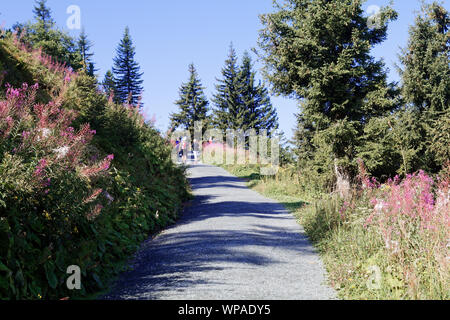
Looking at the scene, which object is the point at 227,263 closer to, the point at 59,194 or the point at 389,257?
the point at 389,257

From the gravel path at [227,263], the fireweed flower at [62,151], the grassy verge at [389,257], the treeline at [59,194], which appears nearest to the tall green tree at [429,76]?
the gravel path at [227,263]

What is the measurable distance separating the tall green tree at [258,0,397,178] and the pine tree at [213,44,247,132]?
24429 millimetres

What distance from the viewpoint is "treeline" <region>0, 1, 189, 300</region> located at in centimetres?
378

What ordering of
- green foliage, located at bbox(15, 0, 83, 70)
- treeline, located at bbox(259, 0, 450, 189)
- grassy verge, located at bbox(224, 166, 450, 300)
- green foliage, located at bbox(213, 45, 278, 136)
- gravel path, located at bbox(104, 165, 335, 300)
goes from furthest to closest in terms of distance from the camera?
green foliage, located at bbox(213, 45, 278, 136), green foliage, located at bbox(15, 0, 83, 70), treeline, located at bbox(259, 0, 450, 189), gravel path, located at bbox(104, 165, 335, 300), grassy verge, located at bbox(224, 166, 450, 300)

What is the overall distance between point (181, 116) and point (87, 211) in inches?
1678

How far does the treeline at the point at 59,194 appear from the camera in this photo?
12.4 feet

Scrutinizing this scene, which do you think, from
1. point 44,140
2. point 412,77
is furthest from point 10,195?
point 412,77

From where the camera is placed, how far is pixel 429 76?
1756 centimetres

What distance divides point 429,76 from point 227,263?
16.9 metres

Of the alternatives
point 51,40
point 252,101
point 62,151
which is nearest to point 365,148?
point 62,151

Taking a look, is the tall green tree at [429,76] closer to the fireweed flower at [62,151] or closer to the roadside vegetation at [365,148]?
the roadside vegetation at [365,148]

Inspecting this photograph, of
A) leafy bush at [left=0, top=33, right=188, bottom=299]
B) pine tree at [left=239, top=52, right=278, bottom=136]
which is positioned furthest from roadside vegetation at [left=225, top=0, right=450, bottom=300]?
pine tree at [left=239, top=52, right=278, bottom=136]

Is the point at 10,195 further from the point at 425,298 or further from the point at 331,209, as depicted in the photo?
the point at 331,209

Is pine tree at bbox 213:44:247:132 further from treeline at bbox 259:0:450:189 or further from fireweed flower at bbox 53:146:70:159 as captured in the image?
fireweed flower at bbox 53:146:70:159
